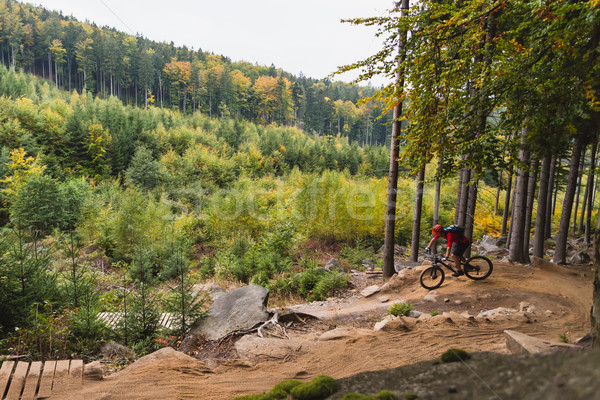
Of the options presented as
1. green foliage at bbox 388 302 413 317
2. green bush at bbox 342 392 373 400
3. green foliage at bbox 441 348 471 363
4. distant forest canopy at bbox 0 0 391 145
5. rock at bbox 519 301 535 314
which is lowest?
green foliage at bbox 388 302 413 317

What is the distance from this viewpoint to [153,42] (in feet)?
284

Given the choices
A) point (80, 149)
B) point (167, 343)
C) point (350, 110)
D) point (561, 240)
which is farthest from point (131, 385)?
point (350, 110)

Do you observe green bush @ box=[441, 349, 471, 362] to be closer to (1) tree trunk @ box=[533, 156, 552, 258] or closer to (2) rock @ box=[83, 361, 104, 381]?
(2) rock @ box=[83, 361, 104, 381]

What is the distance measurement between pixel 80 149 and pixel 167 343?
35090mm

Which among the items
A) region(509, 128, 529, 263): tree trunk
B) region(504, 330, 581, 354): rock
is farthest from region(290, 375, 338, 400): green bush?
region(509, 128, 529, 263): tree trunk

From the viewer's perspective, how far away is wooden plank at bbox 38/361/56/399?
3.58 meters

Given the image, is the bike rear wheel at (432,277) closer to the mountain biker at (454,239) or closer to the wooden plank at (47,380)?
the mountain biker at (454,239)

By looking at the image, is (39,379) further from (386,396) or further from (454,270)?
(454,270)

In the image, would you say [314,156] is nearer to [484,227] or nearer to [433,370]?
[484,227]

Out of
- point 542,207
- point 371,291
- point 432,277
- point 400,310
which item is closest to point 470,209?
point 542,207

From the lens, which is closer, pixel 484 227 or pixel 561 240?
pixel 561 240

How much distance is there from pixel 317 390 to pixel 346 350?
2194 mm

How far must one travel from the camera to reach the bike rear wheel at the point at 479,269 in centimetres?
804

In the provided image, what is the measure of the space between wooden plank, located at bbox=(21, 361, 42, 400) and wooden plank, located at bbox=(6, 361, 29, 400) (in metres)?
0.05
